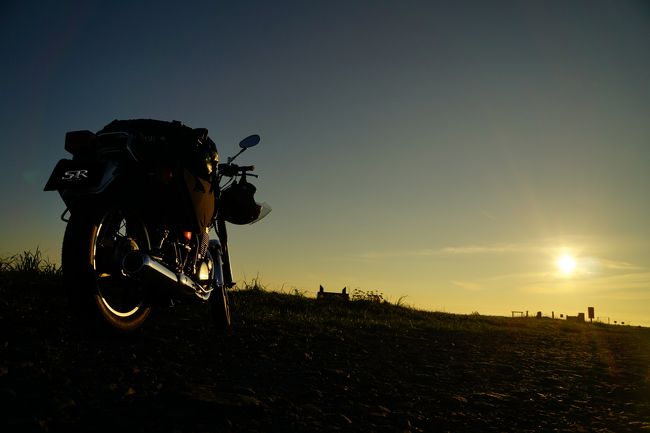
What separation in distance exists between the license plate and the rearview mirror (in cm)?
261

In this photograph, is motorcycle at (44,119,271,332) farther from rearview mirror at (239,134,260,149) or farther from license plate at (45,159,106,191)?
rearview mirror at (239,134,260,149)

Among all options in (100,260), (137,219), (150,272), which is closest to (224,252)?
(137,219)

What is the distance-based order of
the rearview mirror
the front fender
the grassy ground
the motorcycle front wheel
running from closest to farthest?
the grassy ground → the motorcycle front wheel → the front fender → the rearview mirror

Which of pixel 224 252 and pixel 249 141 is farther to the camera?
pixel 249 141

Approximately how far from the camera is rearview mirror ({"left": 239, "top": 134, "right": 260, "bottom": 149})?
6.25 meters

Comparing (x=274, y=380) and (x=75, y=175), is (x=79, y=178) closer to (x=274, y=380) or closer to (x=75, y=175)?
(x=75, y=175)

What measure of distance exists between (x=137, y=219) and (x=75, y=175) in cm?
66

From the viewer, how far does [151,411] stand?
2.68 m

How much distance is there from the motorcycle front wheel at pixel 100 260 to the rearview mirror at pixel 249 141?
2289 mm

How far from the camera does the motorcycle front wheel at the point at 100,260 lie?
3.48 meters

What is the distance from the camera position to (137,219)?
4.18 meters

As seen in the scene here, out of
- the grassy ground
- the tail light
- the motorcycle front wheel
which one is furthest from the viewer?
the tail light

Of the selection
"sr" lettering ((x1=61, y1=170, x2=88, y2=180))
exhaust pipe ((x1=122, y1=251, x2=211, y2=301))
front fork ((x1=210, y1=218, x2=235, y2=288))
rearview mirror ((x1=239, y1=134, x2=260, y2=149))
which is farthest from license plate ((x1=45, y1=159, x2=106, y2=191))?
rearview mirror ((x1=239, y1=134, x2=260, y2=149))

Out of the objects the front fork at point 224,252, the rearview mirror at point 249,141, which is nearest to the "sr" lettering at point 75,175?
the front fork at point 224,252
